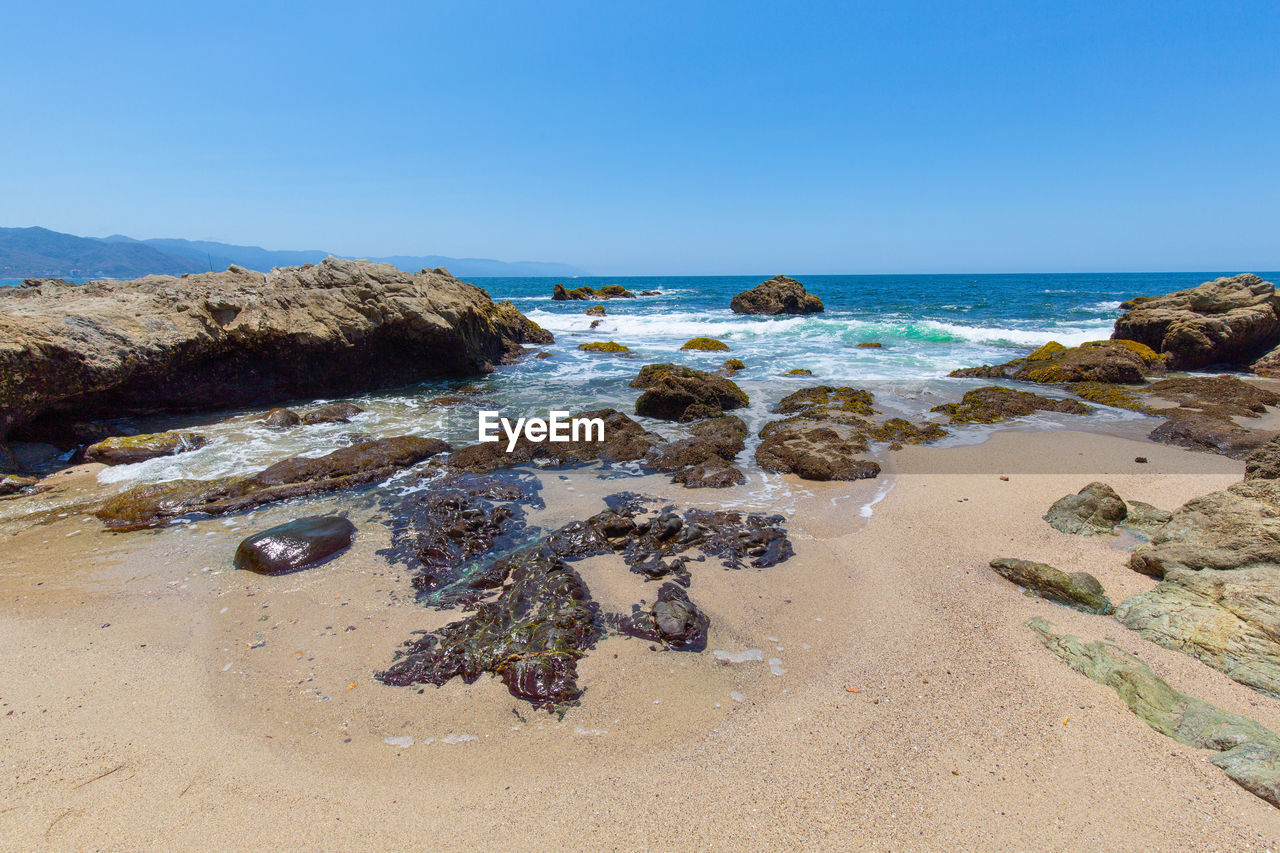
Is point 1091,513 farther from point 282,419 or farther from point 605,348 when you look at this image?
point 605,348

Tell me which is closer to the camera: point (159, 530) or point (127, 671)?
point (127, 671)

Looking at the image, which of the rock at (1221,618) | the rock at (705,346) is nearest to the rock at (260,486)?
the rock at (1221,618)

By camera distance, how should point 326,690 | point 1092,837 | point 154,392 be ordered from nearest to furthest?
point 1092,837, point 326,690, point 154,392

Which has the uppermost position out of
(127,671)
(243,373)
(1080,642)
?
(243,373)

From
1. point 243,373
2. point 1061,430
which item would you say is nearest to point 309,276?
point 243,373

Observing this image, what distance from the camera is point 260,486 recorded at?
6.72 m

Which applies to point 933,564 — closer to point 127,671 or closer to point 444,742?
point 444,742

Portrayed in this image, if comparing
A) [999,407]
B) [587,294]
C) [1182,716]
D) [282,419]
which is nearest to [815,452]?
[1182,716]

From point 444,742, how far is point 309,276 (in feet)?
44.7

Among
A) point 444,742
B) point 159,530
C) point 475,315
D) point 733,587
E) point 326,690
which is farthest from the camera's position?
point 475,315

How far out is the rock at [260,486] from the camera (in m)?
5.97

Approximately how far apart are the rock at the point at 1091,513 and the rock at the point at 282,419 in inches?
459

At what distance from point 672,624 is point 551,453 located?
4.72 m

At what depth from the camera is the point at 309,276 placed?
43.5 feet
